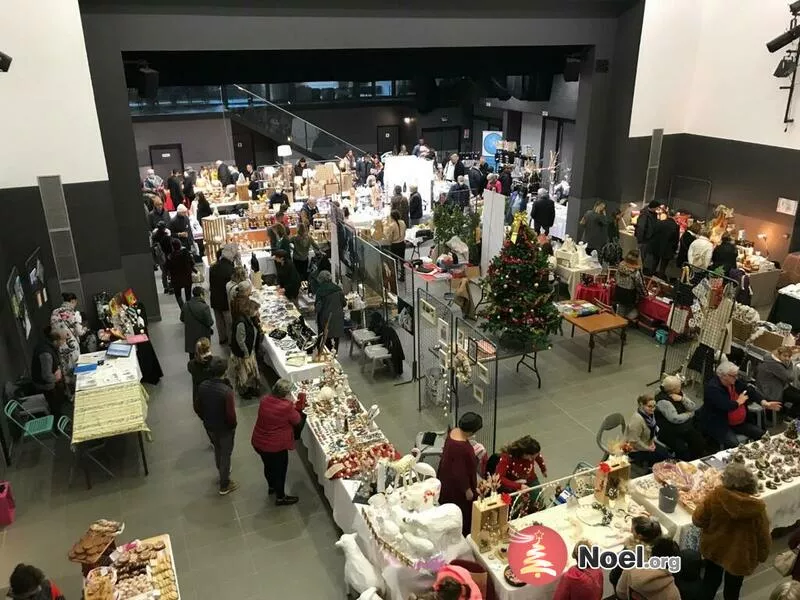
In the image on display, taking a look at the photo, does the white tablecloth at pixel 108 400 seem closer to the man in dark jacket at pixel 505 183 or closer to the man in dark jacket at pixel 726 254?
the man in dark jacket at pixel 726 254

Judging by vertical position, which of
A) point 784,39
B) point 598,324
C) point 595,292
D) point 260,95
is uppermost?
point 784,39

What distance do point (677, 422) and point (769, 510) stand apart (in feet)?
3.55

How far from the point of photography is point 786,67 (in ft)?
33.0

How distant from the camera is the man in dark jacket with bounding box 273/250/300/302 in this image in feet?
Result: 31.0

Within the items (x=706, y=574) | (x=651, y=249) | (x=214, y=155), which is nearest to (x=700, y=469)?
(x=706, y=574)

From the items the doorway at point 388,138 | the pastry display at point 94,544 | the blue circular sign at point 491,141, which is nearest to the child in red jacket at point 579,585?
the pastry display at point 94,544

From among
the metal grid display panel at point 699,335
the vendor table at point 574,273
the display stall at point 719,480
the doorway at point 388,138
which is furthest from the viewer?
the doorway at point 388,138

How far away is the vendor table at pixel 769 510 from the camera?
4684 mm

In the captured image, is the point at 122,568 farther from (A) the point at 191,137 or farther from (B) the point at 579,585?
(A) the point at 191,137

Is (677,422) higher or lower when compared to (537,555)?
lower

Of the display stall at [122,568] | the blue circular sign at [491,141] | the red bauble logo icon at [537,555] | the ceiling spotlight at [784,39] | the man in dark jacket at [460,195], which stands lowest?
the display stall at [122,568]

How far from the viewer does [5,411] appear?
6.46 metres

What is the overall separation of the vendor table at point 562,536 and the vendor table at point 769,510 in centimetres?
44

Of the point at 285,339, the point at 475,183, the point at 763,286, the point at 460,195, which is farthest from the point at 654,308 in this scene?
Result: the point at 475,183
